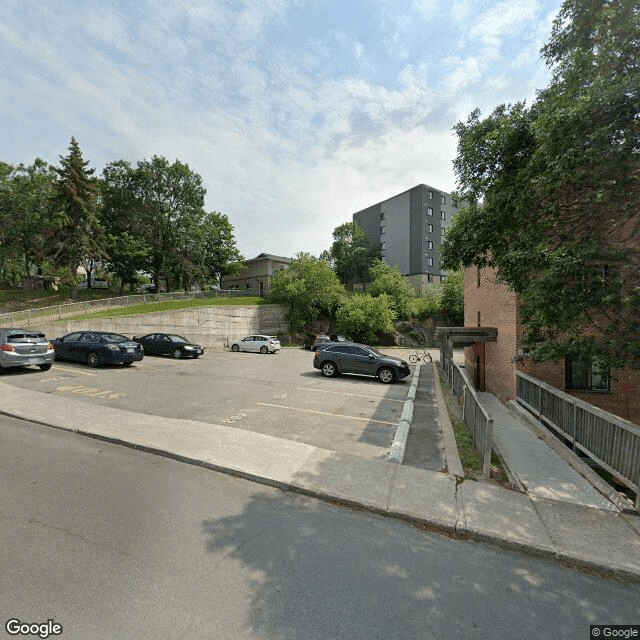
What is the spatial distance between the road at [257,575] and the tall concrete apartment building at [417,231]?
168 ft

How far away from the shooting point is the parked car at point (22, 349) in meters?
12.1

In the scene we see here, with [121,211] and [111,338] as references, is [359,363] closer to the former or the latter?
[111,338]

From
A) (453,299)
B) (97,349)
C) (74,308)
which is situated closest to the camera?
(97,349)

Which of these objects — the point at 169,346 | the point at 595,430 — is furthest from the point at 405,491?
the point at 169,346

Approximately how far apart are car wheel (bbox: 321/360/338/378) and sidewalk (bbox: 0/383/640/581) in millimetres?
8773

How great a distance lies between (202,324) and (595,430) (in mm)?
28850

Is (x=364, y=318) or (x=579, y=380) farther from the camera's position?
(x=364, y=318)

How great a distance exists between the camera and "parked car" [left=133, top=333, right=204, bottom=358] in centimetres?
2038

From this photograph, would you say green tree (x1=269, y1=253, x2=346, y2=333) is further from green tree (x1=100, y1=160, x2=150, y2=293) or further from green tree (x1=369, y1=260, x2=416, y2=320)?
green tree (x1=100, y1=160, x2=150, y2=293)

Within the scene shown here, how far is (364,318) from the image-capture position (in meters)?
36.7

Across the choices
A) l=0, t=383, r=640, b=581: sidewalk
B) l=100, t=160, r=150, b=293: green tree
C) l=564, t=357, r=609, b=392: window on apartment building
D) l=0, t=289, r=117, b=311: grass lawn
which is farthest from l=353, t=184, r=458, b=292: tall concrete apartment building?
l=0, t=383, r=640, b=581: sidewalk

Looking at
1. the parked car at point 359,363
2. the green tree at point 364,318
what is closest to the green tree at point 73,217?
the green tree at point 364,318

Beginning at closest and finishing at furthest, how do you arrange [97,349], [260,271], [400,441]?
[400,441] → [97,349] → [260,271]

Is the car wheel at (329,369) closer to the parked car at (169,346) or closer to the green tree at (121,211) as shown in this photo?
the parked car at (169,346)
